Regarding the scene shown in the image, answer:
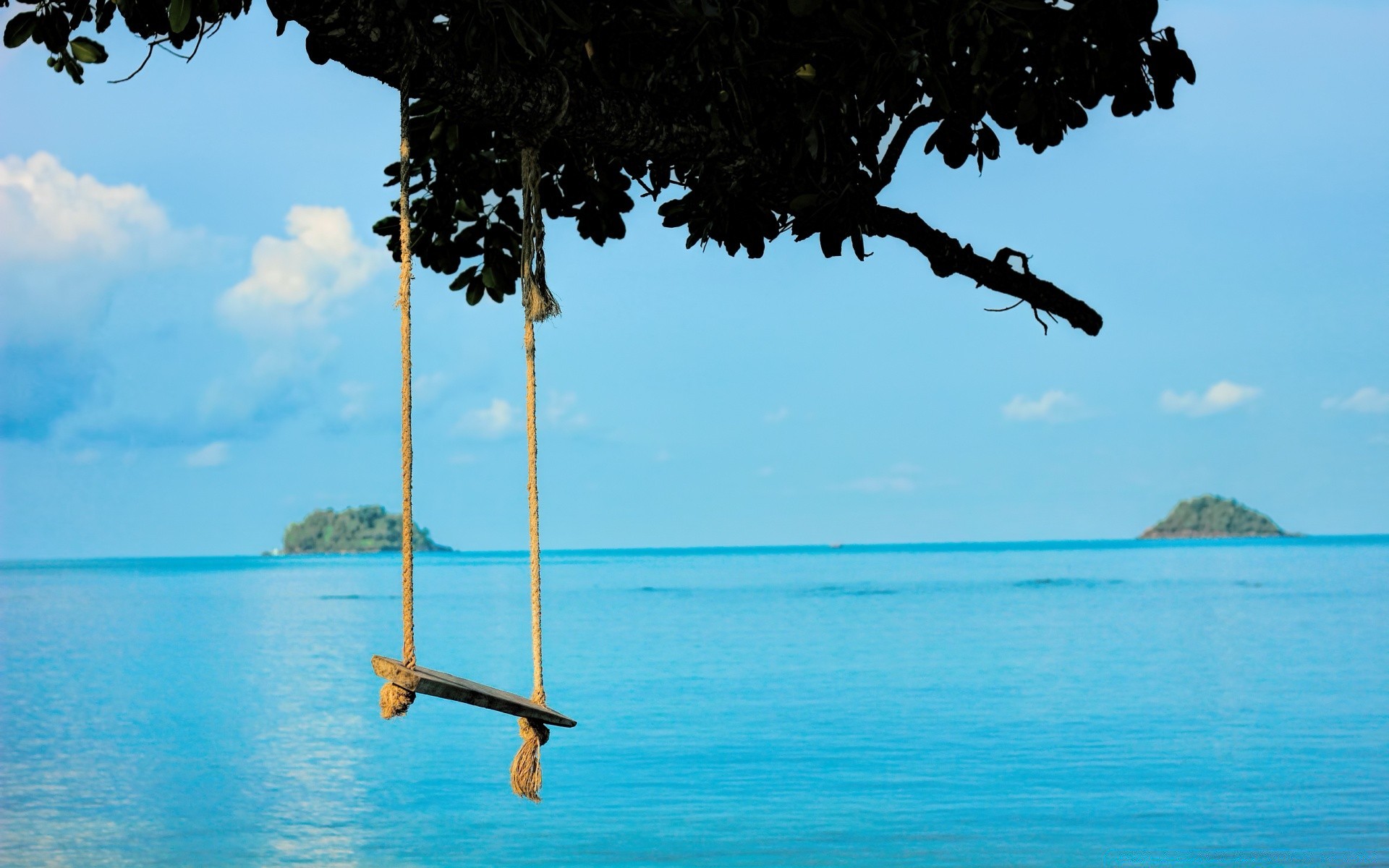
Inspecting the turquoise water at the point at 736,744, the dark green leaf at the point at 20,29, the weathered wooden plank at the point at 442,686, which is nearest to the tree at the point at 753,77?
the dark green leaf at the point at 20,29

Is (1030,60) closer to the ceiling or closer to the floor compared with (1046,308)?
closer to the ceiling

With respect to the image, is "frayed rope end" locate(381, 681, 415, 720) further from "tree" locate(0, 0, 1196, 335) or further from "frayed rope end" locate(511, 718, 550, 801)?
"tree" locate(0, 0, 1196, 335)

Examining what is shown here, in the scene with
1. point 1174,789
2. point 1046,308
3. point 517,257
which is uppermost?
point 517,257

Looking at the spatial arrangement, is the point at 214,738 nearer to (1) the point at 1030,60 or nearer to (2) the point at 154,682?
(2) the point at 154,682

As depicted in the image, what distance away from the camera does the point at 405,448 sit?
2.82 metres

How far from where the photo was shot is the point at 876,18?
9.16 ft

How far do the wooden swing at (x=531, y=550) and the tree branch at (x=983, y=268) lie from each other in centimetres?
98

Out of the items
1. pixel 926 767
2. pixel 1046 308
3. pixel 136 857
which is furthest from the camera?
pixel 926 767

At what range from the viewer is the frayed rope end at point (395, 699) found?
2590 millimetres

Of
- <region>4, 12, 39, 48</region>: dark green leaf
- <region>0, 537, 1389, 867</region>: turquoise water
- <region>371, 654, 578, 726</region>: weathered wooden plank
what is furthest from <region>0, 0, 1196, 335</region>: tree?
<region>0, 537, 1389, 867</region>: turquoise water

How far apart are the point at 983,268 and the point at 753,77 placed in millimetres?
1058

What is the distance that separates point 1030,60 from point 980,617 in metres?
30.4

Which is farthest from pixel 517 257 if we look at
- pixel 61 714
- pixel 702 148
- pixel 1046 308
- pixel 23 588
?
pixel 23 588

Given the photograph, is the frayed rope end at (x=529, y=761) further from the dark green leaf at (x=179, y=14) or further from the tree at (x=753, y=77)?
the dark green leaf at (x=179, y=14)
